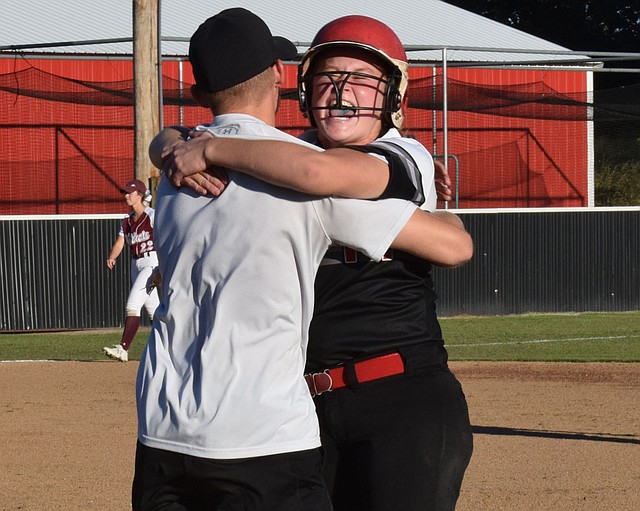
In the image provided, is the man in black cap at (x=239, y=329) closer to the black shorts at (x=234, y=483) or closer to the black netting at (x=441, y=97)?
the black shorts at (x=234, y=483)

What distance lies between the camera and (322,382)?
322 cm

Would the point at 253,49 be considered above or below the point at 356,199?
above

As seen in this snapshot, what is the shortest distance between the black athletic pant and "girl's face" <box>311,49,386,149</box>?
0.62 meters

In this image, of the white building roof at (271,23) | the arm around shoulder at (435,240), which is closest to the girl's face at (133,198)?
the white building roof at (271,23)

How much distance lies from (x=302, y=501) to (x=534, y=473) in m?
4.84

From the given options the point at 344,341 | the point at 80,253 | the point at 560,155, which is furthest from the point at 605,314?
the point at 344,341

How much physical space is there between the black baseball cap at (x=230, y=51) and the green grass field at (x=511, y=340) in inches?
431

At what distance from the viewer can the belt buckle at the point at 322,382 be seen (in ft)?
10.6

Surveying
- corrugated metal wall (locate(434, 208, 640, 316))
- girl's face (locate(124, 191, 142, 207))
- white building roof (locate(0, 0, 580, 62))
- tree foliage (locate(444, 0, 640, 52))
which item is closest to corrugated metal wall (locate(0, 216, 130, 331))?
girl's face (locate(124, 191, 142, 207))

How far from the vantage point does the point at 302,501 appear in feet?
8.46

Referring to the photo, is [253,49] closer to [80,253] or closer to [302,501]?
[302,501]

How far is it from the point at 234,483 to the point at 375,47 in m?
1.31


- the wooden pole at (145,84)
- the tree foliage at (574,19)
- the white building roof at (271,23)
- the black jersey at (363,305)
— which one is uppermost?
the tree foliage at (574,19)

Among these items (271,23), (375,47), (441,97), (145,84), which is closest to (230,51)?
(375,47)
